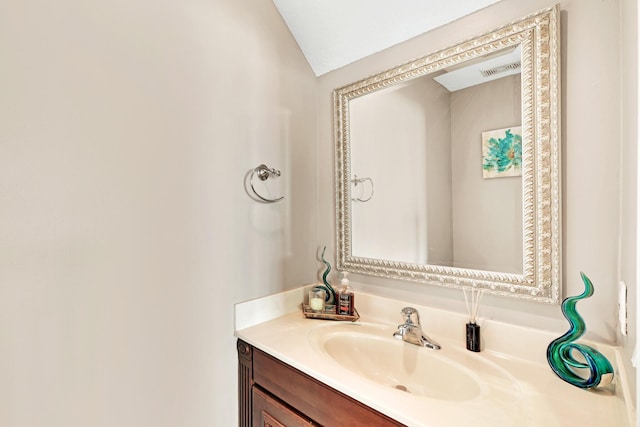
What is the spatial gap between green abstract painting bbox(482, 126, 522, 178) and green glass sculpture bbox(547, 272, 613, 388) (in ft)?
1.20

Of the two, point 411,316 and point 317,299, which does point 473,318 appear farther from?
point 317,299

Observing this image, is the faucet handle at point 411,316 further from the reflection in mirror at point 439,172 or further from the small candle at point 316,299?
the small candle at point 316,299

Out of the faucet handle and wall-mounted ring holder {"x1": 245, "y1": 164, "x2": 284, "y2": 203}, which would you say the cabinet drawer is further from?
wall-mounted ring holder {"x1": 245, "y1": 164, "x2": 284, "y2": 203}

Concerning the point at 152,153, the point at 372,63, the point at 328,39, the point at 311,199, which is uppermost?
the point at 328,39

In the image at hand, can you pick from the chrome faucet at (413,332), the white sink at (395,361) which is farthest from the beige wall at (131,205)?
the chrome faucet at (413,332)

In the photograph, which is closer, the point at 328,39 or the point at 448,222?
the point at 448,222

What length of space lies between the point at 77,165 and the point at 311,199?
0.91 metres

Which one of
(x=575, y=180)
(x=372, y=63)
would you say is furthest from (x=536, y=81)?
(x=372, y=63)

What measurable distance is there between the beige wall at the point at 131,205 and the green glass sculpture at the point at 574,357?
0.97 meters

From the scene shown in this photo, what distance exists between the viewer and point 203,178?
106 centimetres

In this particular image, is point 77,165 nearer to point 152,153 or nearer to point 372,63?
point 152,153

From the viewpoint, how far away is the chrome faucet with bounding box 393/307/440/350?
1.04 m

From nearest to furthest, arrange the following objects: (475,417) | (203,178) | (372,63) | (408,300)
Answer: (475,417) → (203,178) → (408,300) → (372,63)

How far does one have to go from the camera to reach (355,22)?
1249 mm
